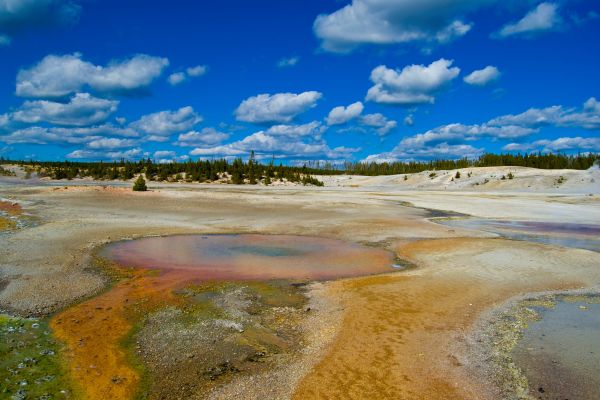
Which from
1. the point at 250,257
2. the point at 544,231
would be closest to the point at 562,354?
the point at 250,257

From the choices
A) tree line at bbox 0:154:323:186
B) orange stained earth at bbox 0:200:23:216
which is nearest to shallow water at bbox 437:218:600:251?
orange stained earth at bbox 0:200:23:216

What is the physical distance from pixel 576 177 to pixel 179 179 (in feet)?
189

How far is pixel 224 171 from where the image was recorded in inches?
2960

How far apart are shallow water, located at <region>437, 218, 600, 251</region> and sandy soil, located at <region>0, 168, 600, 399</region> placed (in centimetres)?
169

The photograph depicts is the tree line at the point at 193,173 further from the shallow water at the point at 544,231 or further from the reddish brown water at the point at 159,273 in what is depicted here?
the reddish brown water at the point at 159,273

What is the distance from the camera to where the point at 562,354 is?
729cm

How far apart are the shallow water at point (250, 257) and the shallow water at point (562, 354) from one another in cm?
521

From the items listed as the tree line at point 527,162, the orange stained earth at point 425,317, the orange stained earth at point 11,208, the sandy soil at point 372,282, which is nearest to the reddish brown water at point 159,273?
the sandy soil at point 372,282

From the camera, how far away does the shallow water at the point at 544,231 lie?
18.5 meters

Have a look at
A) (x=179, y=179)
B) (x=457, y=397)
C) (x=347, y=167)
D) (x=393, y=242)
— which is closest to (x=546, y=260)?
(x=393, y=242)

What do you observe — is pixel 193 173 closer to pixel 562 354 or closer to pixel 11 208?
pixel 11 208

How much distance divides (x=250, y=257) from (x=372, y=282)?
4.89 m

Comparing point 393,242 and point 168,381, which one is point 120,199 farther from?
point 168,381

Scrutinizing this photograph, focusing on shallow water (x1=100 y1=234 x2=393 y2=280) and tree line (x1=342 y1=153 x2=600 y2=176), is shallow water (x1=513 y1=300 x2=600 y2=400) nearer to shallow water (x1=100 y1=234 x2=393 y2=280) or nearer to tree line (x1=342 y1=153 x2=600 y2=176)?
shallow water (x1=100 y1=234 x2=393 y2=280)
